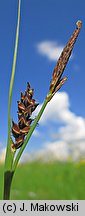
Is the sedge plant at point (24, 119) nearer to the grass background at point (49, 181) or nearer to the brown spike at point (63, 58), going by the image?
the brown spike at point (63, 58)

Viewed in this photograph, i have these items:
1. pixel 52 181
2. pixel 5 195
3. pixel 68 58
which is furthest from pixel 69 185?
pixel 68 58

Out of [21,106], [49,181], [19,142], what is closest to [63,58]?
[21,106]

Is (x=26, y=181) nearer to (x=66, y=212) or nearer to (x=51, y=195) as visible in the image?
(x=51, y=195)

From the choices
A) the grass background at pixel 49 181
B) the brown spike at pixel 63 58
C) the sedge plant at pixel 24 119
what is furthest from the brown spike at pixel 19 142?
the grass background at pixel 49 181

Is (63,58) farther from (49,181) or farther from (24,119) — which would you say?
(49,181)

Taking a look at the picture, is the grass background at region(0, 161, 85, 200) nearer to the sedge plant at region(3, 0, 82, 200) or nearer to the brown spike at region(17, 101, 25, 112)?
the sedge plant at region(3, 0, 82, 200)

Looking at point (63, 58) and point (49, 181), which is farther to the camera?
point (49, 181)

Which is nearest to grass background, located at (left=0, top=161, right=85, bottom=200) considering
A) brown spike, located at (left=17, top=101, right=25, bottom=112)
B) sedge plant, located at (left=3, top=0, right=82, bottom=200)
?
sedge plant, located at (left=3, top=0, right=82, bottom=200)

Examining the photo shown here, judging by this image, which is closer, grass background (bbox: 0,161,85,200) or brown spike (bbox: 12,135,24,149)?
brown spike (bbox: 12,135,24,149)
